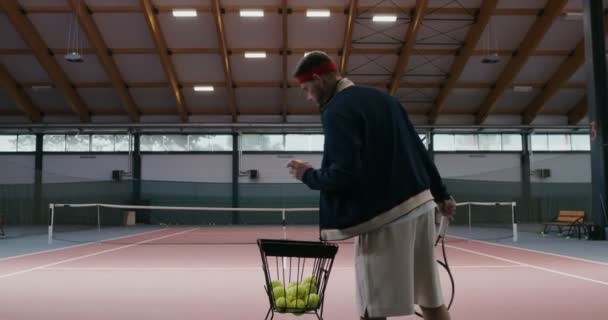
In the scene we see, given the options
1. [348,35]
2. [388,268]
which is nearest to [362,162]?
[388,268]

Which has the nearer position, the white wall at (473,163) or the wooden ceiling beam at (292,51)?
the wooden ceiling beam at (292,51)

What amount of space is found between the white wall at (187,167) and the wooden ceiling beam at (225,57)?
242 cm

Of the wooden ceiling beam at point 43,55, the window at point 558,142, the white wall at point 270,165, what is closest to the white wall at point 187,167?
the white wall at point 270,165

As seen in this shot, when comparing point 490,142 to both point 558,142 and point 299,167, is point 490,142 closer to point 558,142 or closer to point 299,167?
point 558,142

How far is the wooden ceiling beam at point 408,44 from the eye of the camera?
58.2ft

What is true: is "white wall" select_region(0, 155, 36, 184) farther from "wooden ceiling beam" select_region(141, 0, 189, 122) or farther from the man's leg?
the man's leg

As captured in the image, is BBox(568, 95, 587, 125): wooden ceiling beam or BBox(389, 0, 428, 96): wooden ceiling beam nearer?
BBox(389, 0, 428, 96): wooden ceiling beam

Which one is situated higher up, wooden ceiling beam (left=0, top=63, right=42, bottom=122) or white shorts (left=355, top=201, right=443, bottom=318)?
wooden ceiling beam (left=0, top=63, right=42, bottom=122)

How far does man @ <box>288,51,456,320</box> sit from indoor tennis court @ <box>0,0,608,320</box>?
7.51 metres

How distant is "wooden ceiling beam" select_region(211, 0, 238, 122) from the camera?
17.6m

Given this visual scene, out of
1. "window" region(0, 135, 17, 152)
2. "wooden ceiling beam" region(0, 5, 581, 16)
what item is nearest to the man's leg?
"wooden ceiling beam" region(0, 5, 581, 16)

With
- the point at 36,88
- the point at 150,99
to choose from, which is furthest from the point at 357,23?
the point at 36,88

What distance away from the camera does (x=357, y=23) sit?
62.9 feet

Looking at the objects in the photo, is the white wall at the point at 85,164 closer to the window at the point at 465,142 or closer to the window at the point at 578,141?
the window at the point at 465,142
